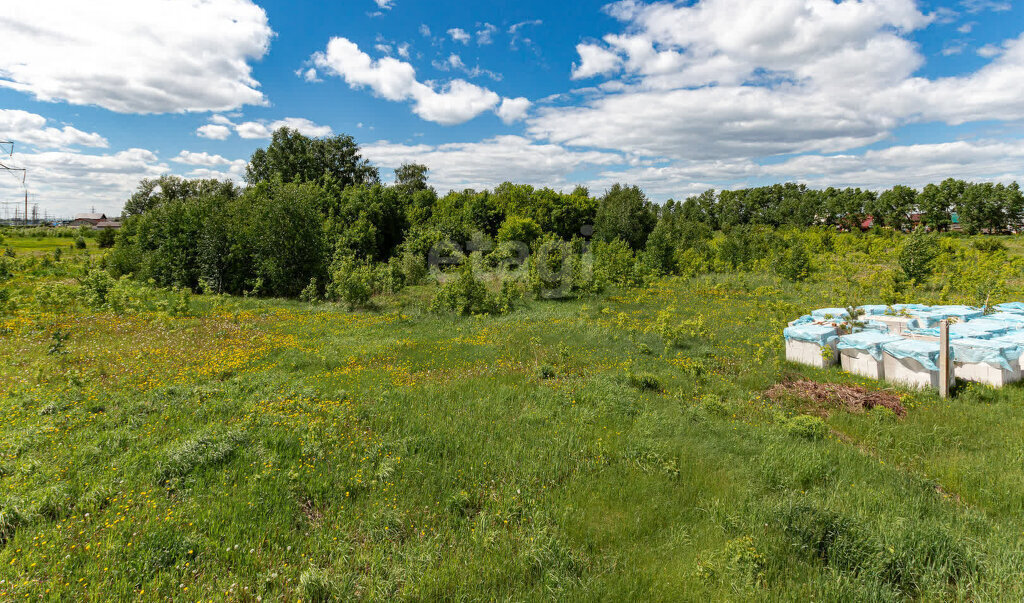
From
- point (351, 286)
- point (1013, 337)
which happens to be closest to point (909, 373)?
point (1013, 337)

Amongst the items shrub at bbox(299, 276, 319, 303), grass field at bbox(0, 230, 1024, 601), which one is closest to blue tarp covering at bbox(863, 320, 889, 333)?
grass field at bbox(0, 230, 1024, 601)

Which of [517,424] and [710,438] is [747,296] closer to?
[710,438]

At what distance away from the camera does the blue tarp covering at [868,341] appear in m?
9.91

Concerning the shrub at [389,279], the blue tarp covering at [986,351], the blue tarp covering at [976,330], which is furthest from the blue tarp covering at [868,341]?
the shrub at [389,279]

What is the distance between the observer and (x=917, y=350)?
30.1 ft

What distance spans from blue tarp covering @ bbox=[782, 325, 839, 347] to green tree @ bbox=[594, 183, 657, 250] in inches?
1496

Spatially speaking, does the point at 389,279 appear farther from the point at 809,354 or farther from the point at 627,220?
the point at 627,220

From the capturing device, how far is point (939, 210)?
51875mm

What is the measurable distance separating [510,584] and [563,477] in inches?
79.0

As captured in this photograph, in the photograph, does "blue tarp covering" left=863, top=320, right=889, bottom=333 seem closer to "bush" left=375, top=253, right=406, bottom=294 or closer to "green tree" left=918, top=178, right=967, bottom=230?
"bush" left=375, top=253, right=406, bottom=294

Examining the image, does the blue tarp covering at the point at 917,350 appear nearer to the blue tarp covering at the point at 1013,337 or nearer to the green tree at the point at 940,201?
the blue tarp covering at the point at 1013,337

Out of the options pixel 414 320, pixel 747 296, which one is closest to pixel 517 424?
pixel 414 320

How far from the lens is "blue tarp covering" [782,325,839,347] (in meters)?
10.9

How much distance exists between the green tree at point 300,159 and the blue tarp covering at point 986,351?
151 ft
